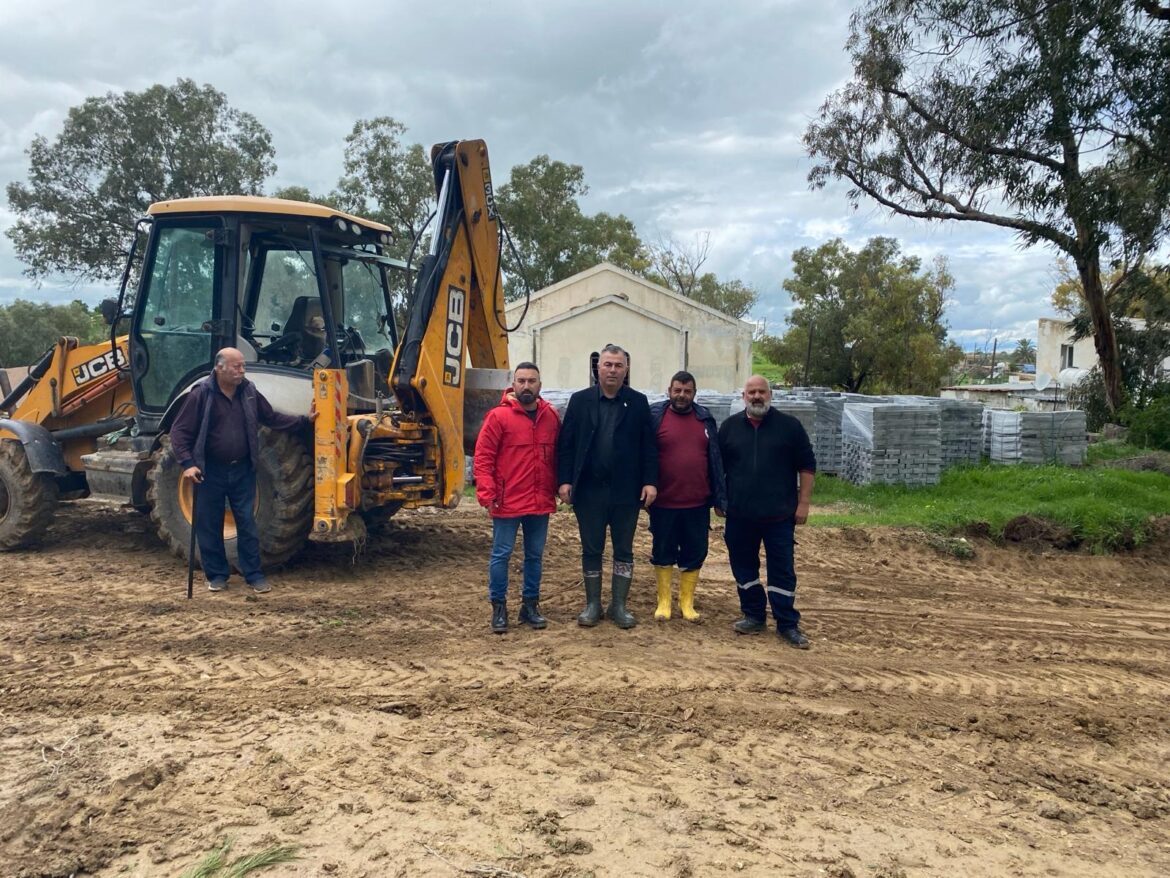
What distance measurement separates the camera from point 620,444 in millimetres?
5590

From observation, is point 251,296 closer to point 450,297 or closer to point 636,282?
point 450,297

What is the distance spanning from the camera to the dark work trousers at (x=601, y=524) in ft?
18.6

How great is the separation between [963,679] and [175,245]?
21.6 ft

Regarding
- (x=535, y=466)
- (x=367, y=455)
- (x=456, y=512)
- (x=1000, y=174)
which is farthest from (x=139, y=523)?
(x=1000, y=174)

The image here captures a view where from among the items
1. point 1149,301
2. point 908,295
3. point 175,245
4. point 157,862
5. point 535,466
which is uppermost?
point 908,295

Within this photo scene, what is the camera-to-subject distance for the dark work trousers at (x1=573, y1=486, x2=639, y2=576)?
223 inches

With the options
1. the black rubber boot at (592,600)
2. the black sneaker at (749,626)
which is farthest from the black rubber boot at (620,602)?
the black sneaker at (749,626)

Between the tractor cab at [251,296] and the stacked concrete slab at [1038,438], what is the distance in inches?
312

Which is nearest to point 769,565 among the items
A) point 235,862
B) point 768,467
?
point 768,467

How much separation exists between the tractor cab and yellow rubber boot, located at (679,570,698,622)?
288 cm

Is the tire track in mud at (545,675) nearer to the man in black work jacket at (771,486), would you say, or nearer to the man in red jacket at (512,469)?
the man in black work jacket at (771,486)

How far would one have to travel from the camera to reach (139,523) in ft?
29.6

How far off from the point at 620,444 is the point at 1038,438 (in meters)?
7.96

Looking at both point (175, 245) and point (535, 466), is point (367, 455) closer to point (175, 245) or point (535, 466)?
point (535, 466)
